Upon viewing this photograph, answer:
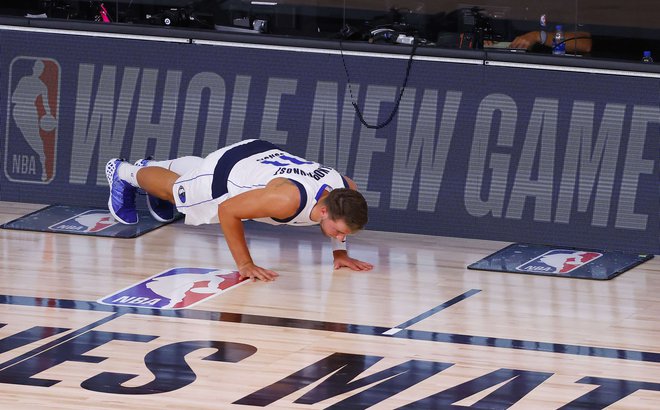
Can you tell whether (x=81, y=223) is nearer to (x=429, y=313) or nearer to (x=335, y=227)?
(x=335, y=227)

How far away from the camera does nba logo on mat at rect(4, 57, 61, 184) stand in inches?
396

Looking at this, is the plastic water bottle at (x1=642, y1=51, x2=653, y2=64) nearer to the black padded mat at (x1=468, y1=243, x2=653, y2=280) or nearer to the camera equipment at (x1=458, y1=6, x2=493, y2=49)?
the camera equipment at (x1=458, y1=6, x2=493, y2=49)

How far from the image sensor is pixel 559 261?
8883mm

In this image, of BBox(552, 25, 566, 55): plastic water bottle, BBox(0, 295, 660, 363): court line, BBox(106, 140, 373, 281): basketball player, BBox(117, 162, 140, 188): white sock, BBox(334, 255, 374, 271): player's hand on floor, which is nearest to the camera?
BBox(0, 295, 660, 363): court line

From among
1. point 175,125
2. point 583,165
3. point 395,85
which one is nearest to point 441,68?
point 395,85

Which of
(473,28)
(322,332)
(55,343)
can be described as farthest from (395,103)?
(55,343)

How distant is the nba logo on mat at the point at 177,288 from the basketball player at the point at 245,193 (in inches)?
7.0

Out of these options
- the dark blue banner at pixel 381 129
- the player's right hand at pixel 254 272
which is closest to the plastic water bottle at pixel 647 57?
the dark blue banner at pixel 381 129

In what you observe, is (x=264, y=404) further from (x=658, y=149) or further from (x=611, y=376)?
(x=658, y=149)

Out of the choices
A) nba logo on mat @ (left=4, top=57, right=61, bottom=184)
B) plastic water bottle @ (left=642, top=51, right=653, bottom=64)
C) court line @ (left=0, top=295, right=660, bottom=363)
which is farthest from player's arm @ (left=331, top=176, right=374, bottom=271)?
nba logo on mat @ (left=4, top=57, right=61, bottom=184)

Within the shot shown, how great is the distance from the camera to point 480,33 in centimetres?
937

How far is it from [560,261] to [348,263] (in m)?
1.33

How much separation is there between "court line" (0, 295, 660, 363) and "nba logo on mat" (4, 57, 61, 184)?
2414 mm

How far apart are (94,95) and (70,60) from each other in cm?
30
